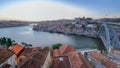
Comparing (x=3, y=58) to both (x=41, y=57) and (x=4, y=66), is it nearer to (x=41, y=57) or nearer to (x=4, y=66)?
(x=4, y=66)

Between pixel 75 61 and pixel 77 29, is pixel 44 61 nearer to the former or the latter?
pixel 75 61

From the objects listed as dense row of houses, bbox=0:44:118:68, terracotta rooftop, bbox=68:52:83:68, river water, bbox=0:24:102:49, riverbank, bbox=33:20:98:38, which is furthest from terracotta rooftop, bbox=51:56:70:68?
riverbank, bbox=33:20:98:38

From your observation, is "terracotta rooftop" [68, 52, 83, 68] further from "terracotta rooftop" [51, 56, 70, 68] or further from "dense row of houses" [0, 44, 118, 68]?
"terracotta rooftop" [51, 56, 70, 68]

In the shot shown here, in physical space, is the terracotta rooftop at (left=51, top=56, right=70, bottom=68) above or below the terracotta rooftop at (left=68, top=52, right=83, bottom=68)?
below

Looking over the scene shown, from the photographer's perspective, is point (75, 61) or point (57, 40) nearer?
point (75, 61)

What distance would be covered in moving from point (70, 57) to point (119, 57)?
5.44 m

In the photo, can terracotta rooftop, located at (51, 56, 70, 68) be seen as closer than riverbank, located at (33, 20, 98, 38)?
Yes

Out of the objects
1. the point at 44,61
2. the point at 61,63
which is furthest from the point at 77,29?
the point at 44,61

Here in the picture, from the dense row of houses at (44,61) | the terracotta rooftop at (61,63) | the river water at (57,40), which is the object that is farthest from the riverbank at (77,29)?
the terracotta rooftop at (61,63)

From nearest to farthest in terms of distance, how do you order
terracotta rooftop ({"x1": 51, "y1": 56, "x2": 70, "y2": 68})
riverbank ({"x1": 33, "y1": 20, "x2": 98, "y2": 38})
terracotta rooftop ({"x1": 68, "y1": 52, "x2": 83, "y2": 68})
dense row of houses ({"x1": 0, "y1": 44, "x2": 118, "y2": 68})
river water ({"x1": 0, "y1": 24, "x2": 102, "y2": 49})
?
1. dense row of houses ({"x1": 0, "y1": 44, "x2": 118, "y2": 68})
2. terracotta rooftop ({"x1": 68, "y1": 52, "x2": 83, "y2": 68})
3. terracotta rooftop ({"x1": 51, "y1": 56, "x2": 70, "y2": 68})
4. river water ({"x1": 0, "y1": 24, "x2": 102, "y2": 49})
5. riverbank ({"x1": 33, "y1": 20, "x2": 98, "y2": 38})

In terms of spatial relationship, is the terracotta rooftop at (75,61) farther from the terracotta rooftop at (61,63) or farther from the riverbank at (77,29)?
the riverbank at (77,29)

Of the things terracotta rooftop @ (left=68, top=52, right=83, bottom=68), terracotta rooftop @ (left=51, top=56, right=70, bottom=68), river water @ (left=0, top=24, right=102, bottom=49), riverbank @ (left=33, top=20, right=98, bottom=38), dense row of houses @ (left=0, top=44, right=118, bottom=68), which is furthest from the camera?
riverbank @ (left=33, top=20, right=98, bottom=38)

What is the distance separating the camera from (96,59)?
1120 cm

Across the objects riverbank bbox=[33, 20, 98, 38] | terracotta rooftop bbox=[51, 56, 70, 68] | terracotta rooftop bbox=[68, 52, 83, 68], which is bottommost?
riverbank bbox=[33, 20, 98, 38]
